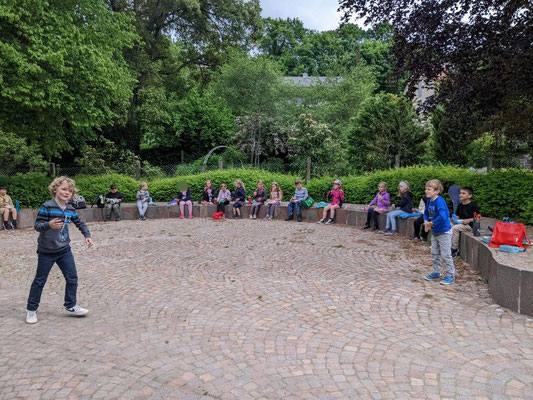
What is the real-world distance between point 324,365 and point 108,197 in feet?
41.4

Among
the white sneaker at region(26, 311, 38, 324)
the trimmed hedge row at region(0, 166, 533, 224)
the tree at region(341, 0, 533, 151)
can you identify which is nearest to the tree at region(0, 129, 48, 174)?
the trimmed hedge row at region(0, 166, 533, 224)

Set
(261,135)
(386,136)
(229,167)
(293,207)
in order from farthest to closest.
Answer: (261,135)
(386,136)
(229,167)
(293,207)

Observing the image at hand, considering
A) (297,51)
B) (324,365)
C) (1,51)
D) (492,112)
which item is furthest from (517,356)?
(297,51)

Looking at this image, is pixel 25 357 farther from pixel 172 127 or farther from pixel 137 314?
pixel 172 127

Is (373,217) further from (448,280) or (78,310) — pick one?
(78,310)

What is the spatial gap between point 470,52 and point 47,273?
9.64m

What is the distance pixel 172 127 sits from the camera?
105 ft

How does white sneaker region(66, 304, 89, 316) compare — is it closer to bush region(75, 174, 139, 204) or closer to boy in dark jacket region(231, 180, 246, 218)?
boy in dark jacket region(231, 180, 246, 218)

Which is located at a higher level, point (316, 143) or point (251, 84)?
point (251, 84)

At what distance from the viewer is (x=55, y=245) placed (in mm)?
4859

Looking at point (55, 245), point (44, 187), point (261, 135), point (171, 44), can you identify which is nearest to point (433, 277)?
point (55, 245)

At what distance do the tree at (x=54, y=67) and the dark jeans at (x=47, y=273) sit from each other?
32.8ft

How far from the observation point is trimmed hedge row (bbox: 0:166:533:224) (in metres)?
9.52

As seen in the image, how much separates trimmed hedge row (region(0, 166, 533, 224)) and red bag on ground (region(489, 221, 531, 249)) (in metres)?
3.04
